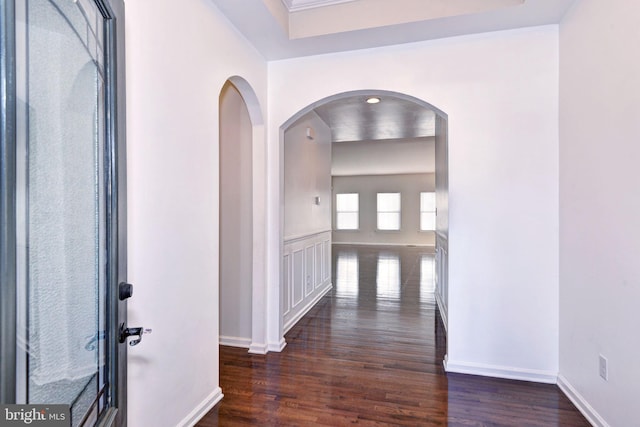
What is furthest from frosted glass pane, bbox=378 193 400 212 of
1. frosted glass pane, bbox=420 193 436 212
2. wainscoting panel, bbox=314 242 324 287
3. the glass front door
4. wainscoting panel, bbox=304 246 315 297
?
the glass front door

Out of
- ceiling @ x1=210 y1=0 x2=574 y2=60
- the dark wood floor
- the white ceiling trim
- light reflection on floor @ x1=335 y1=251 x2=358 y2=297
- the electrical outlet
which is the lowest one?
the dark wood floor

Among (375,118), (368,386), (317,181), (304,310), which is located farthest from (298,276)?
(375,118)

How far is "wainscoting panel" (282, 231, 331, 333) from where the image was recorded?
361 centimetres

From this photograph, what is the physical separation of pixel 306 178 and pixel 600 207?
3112 mm

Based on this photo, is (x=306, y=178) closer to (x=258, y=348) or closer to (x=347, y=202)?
(x=258, y=348)

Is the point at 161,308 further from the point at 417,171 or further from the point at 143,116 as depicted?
the point at 417,171

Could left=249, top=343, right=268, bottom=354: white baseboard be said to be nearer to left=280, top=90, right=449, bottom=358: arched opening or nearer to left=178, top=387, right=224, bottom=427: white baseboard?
left=280, top=90, right=449, bottom=358: arched opening

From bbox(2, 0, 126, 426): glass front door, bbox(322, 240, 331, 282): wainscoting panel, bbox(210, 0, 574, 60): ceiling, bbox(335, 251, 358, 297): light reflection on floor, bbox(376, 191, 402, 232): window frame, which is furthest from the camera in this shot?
bbox(376, 191, 402, 232): window frame

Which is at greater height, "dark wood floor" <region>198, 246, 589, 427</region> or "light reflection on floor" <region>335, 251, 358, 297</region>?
"light reflection on floor" <region>335, 251, 358, 297</region>

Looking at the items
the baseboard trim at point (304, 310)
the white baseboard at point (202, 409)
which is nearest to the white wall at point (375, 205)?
the baseboard trim at point (304, 310)

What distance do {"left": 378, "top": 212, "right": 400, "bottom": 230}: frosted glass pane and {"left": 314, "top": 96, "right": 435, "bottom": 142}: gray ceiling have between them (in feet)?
20.7

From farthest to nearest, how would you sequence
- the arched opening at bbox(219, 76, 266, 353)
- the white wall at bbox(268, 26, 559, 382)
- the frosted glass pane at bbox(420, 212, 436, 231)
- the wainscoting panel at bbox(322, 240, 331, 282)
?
the frosted glass pane at bbox(420, 212, 436, 231) → the wainscoting panel at bbox(322, 240, 331, 282) → the arched opening at bbox(219, 76, 266, 353) → the white wall at bbox(268, 26, 559, 382)

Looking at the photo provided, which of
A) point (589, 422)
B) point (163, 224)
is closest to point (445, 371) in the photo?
point (589, 422)

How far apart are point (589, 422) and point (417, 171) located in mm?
10324
